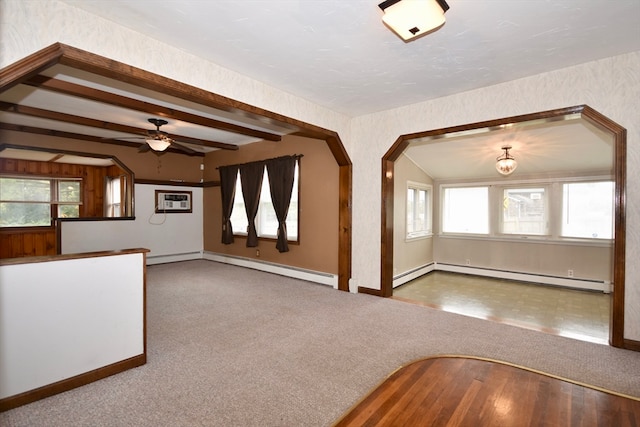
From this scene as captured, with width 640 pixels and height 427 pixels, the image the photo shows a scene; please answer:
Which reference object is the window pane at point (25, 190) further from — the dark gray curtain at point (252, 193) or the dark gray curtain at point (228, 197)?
the dark gray curtain at point (252, 193)

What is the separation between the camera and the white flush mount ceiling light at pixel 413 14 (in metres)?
1.92

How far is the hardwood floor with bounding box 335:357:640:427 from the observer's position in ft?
4.90

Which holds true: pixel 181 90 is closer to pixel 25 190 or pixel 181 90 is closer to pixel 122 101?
pixel 122 101

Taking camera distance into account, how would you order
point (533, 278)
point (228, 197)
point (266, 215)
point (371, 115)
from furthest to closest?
1. point (228, 197)
2. point (266, 215)
3. point (533, 278)
4. point (371, 115)

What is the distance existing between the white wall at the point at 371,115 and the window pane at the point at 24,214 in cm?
653

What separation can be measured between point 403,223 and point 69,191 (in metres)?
7.86

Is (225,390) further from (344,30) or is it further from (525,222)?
(525,222)

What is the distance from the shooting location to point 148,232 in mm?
6605

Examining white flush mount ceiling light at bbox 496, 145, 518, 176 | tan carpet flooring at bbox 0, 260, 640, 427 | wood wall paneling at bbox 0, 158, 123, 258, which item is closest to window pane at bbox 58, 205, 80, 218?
wood wall paneling at bbox 0, 158, 123, 258

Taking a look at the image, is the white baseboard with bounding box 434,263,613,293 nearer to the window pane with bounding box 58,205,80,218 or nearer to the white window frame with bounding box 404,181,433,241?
the white window frame with bounding box 404,181,433,241

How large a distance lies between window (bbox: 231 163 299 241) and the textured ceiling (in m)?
2.72

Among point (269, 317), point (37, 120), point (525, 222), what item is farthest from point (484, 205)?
point (37, 120)

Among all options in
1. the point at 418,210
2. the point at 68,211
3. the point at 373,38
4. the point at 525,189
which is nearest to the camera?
the point at 373,38

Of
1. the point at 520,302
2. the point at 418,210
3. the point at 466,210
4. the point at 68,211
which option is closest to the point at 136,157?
the point at 68,211
